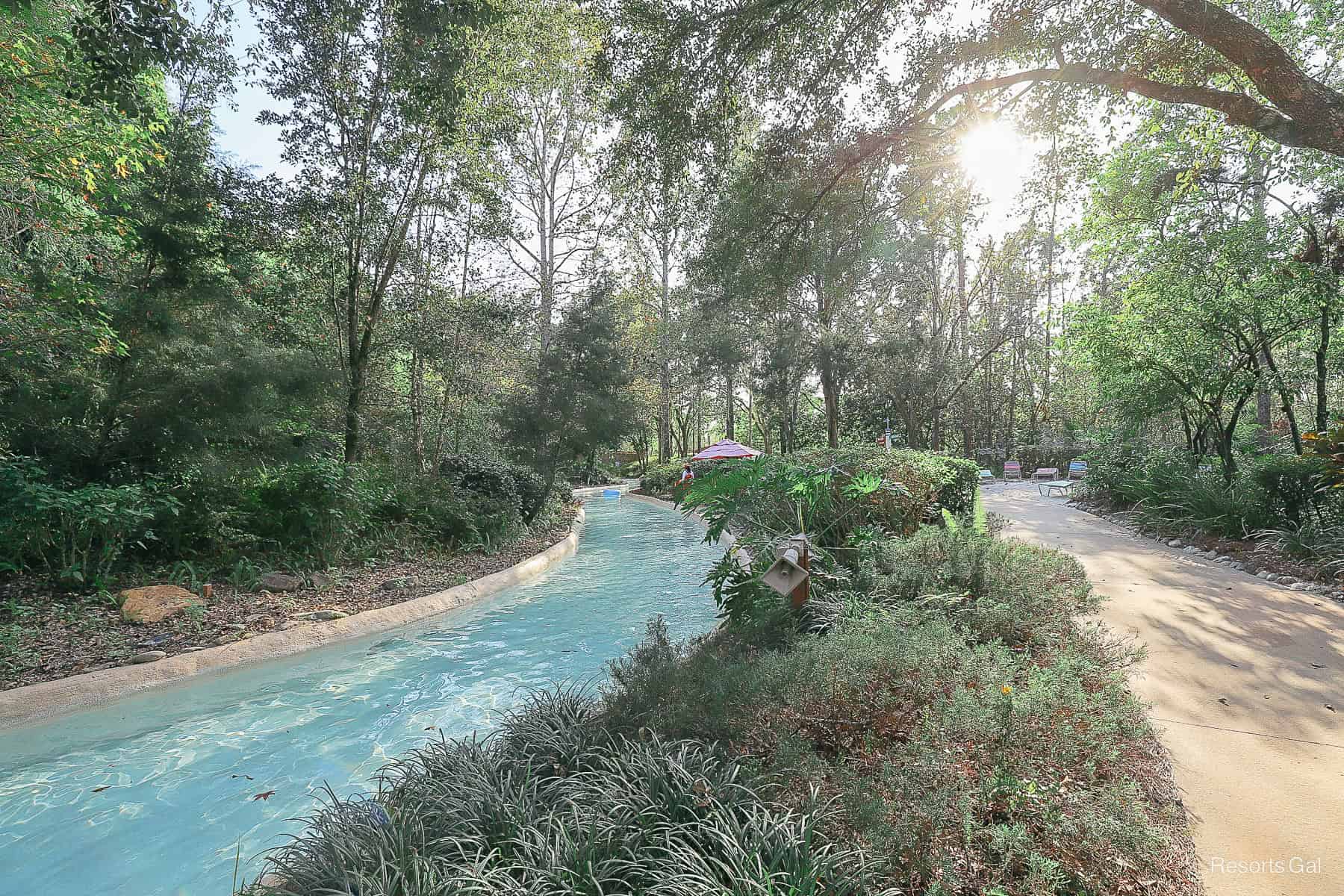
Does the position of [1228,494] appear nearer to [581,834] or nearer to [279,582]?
[581,834]

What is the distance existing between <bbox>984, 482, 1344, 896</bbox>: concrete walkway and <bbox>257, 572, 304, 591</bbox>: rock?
8.22 metres

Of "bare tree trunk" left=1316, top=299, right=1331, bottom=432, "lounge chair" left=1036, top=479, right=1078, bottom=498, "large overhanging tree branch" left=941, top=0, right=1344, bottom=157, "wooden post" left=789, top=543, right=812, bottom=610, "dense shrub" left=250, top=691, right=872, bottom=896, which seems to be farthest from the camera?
"lounge chair" left=1036, top=479, right=1078, bottom=498

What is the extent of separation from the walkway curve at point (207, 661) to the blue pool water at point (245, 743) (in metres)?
0.12

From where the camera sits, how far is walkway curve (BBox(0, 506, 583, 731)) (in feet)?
14.1

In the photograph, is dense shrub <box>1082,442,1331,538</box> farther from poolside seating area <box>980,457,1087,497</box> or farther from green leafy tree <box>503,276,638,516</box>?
green leafy tree <box>503,276,638,516</box>

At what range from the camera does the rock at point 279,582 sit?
6723 millimetres

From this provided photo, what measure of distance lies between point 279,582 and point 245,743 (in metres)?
3.19

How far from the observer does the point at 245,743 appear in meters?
4.13

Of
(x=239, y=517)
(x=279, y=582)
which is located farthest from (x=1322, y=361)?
(x=239, y=517)

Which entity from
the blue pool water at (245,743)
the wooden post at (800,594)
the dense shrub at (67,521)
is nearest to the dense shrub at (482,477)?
the blue pool water at (245,743)

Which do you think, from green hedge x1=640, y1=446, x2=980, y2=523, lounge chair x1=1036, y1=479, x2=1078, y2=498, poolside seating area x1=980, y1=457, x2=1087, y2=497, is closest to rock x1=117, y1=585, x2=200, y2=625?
green hedge x1=640, y1=446, x2=980, y2=523

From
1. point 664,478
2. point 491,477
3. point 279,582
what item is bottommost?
point 279,582

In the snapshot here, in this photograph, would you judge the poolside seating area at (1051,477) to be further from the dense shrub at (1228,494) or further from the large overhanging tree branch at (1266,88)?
the large overhanging tree branch at (1266,88)

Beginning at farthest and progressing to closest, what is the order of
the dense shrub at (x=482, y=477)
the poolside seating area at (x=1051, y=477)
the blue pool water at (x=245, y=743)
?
the poolside seating area at (x=1051, y=477) → the dense shrub at (x=482, y=477) → the blue pool water at (x=245, y=743)
